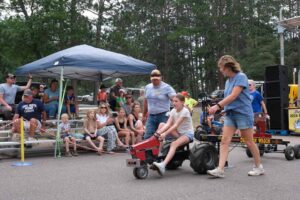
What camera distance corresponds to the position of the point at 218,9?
52156 millimetres

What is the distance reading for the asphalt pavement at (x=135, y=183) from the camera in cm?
609

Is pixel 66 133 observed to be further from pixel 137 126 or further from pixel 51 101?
pixel 51 101

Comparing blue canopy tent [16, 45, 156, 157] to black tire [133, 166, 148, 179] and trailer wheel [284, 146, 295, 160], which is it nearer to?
black tire [133, 166, 148, 179]

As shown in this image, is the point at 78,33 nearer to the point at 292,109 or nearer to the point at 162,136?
the point at 292,109

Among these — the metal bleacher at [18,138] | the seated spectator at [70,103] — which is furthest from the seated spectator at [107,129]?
the seated spectator at [70,103]

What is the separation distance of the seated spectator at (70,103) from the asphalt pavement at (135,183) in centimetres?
413

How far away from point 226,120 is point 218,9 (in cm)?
4654

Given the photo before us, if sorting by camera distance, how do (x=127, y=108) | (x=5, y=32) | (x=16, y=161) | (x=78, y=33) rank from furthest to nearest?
1. (x=78, y=33)
2. (x=5, y=32)
3. (x=127, y=108)
4. (x=16, y=161)

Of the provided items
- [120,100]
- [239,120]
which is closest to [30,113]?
[120,100]

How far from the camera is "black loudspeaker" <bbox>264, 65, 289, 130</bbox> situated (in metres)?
16.9

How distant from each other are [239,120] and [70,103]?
767 centimetres

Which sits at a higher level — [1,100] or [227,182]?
[1,100]

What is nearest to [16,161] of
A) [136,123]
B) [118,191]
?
[136,123]

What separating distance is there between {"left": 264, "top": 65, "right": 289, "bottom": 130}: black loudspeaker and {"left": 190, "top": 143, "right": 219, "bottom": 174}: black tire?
9873 millimetres
